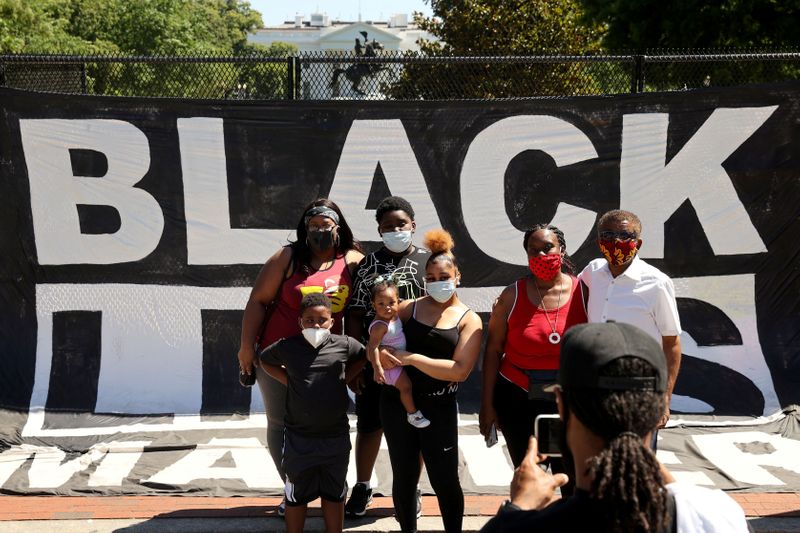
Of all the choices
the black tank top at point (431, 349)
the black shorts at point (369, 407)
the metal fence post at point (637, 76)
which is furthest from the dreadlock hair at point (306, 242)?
the metal fence post at point (637, 76)

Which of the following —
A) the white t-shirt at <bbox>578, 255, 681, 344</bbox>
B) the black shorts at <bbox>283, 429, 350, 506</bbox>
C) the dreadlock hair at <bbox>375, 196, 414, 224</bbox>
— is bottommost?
the black shorts at <bbox>283, 429, 350, 506</bbox>

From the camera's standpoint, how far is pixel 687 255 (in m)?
7.11

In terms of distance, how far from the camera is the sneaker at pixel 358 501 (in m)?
5.34

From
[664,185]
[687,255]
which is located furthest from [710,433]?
[664,185]

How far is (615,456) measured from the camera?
1.88 meters

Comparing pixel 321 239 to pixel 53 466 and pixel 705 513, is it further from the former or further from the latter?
pixel 705 513

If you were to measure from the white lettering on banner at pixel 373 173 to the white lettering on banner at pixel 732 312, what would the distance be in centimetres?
201

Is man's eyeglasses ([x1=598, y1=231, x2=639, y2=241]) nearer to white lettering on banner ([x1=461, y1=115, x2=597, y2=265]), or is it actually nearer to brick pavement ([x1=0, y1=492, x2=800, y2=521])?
brick pavement ([x1=0, y1=492, x2=800, y2=521])

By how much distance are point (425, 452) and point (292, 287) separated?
44.8 inches

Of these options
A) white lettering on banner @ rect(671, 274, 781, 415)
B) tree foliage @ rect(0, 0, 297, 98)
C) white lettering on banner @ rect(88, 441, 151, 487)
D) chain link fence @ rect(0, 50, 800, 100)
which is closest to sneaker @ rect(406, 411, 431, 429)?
white lettering on banner @ rect(88, 441, 151, 487)

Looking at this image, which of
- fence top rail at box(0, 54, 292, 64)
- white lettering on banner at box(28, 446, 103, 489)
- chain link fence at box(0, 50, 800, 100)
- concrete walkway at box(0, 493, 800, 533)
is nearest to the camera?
concrete walkway at box(0, 493, 800, 533)

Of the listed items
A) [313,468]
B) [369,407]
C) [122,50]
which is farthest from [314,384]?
[122,50]

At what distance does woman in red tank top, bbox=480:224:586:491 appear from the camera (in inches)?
175

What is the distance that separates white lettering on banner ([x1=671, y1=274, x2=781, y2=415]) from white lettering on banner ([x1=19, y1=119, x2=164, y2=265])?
4.00 m
